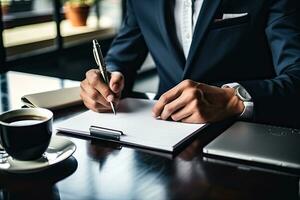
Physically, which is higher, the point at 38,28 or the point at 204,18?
the point at 204,18

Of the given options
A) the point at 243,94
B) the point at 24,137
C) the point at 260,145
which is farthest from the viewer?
the point at 243,94

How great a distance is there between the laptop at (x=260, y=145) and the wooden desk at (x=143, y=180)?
0.04 metres

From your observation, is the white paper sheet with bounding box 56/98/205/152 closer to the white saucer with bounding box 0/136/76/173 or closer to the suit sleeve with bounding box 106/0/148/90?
the white saucer with bounding box 0/136/76/173

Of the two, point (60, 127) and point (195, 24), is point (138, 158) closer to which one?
point (60, 127)

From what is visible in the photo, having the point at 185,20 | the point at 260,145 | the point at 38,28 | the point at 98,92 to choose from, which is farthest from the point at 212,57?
the point at 38,28

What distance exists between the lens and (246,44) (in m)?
1.38

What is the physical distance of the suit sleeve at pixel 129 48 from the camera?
1.51 m

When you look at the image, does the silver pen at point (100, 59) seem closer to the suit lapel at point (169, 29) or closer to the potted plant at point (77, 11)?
the suit lapel at point (169, 29)

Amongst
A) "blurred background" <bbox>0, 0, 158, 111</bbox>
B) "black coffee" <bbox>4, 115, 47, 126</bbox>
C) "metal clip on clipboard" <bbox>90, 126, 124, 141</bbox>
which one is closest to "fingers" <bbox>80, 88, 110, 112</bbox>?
"metal clip on clipboard" <bbox>90, 126, 124, 141</bbox>

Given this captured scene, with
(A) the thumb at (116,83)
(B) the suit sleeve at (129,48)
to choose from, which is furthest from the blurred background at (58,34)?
(A) the thumb at (116,83)

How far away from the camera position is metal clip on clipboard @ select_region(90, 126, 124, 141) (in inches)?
37.4

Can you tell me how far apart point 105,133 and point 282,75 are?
21.0 inches

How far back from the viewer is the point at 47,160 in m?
0.82

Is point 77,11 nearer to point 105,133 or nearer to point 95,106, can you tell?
point 95,106
